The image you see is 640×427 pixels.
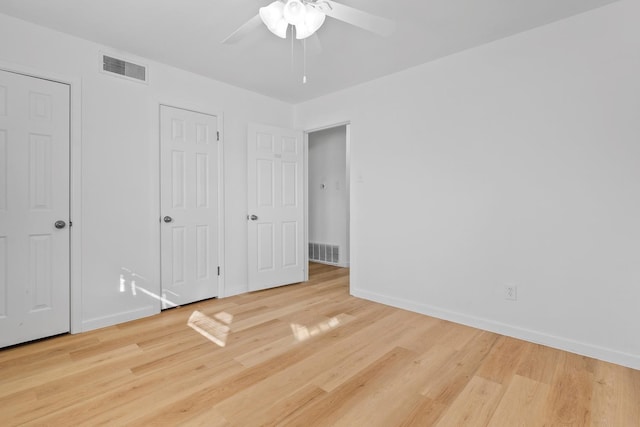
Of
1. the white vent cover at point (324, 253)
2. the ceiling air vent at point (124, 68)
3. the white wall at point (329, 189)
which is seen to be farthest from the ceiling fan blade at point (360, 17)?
the white vent cover at point (324, 253)

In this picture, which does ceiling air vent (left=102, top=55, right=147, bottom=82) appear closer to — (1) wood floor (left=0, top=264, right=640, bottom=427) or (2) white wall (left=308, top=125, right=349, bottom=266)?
(1) wood floor (left=0, top=264, right=640, bottom=427)

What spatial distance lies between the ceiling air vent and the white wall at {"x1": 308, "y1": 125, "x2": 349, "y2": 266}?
3045 mm

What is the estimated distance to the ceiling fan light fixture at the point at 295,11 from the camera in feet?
5.83

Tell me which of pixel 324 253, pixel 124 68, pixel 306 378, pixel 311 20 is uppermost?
pixel 124 68

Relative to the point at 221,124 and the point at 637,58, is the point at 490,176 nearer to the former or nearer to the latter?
the point at 637,58

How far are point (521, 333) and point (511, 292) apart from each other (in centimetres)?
33

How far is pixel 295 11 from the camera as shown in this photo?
1.79m

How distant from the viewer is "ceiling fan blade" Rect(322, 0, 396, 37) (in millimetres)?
1768

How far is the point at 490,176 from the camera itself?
2.70 m

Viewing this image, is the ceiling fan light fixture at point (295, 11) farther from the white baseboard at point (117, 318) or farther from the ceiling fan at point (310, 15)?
the white baseboard at point (117, 318)

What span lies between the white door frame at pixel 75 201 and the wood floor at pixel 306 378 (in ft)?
0.80

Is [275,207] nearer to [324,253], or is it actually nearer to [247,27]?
[324,253]

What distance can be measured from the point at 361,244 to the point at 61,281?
289cm

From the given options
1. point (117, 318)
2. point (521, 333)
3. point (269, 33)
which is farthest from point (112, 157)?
point (521, 333)
